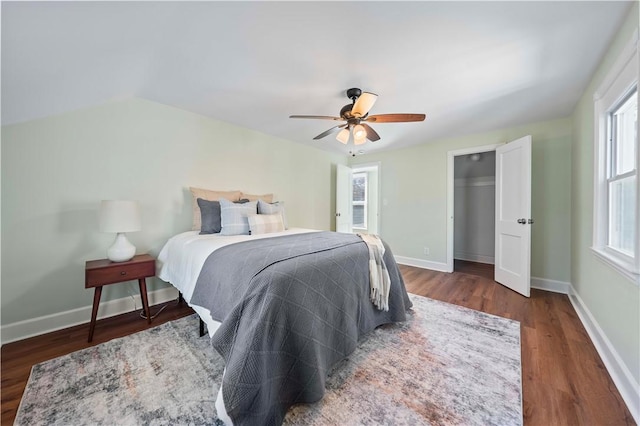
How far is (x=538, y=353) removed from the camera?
68.7 inches

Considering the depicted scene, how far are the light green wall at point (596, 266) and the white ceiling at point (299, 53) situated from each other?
0.14 m

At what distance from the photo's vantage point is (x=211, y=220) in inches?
102

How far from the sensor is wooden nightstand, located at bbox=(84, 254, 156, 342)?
1887 mm

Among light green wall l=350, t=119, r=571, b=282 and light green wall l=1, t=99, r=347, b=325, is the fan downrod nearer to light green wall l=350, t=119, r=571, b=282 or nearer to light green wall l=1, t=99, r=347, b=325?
light green wall l=1, t=99, r=347, b=325

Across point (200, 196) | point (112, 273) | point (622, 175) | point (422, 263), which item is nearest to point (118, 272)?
point (112, 273)

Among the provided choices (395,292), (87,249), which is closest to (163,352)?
(87,249)

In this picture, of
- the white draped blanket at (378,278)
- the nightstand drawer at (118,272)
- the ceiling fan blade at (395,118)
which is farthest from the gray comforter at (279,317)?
the ceiling fan blade at (395,118)

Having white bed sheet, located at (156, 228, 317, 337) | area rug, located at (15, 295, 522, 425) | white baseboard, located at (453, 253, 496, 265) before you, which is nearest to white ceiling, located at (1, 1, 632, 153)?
white bed sheet, located at (156, 228, 317, 337)

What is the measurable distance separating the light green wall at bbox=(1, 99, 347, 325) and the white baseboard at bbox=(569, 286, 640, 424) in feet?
12.2

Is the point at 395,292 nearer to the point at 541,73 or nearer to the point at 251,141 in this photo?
the point at 541,73

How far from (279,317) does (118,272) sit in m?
1.72

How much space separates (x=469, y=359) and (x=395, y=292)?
0.68 meters

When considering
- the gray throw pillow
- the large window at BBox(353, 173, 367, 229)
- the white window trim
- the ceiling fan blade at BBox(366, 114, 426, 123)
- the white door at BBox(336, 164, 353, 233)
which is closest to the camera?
the white window trim

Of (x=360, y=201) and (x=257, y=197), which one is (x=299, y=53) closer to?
(x=257, y=197)
